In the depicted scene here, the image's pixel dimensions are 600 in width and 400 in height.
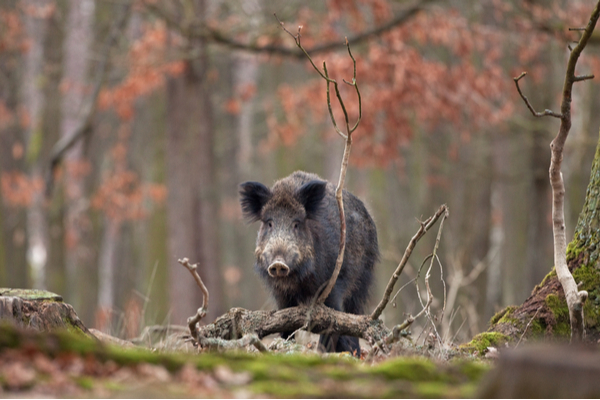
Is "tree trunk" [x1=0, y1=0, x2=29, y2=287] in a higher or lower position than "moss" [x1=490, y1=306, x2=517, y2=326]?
higher

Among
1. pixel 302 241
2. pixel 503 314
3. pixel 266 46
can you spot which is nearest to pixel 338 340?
pixel 302 241

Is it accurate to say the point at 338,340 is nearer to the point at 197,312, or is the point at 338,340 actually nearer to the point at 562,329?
the point at 562,329

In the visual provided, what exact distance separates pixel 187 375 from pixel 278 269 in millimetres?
3366

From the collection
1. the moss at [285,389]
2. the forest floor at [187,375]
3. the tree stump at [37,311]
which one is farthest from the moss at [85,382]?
the tree stump at [37,311]

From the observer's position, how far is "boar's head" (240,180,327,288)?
6840 mm

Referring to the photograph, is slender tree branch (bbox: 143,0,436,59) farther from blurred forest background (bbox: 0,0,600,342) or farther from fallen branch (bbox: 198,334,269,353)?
fallen branch (bbox: 198,334,269,353)

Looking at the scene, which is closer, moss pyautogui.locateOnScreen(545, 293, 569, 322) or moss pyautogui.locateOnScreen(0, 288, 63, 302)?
moss pyautogui.locateOnScreen(0, 288, 63, 302)

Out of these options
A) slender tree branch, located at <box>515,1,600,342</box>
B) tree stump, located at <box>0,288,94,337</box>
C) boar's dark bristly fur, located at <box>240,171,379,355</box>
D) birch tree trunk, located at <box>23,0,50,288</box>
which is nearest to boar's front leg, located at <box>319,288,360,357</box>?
boar's dark bristly fur, located at <box>240,171,379,355</box>

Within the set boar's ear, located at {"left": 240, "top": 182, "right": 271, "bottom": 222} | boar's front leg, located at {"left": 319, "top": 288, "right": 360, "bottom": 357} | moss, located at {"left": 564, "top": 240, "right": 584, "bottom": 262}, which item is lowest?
boar's front leg, located at {"left": 319, "top": 288, "right": 360, "bottom": 357}

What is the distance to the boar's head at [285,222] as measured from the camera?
6.84 meters

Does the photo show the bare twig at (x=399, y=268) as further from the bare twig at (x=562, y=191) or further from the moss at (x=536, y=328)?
the moss at (x=536, y=328)

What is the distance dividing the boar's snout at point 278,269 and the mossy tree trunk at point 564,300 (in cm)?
198

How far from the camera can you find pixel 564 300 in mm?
6043

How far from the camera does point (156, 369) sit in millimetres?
3248
